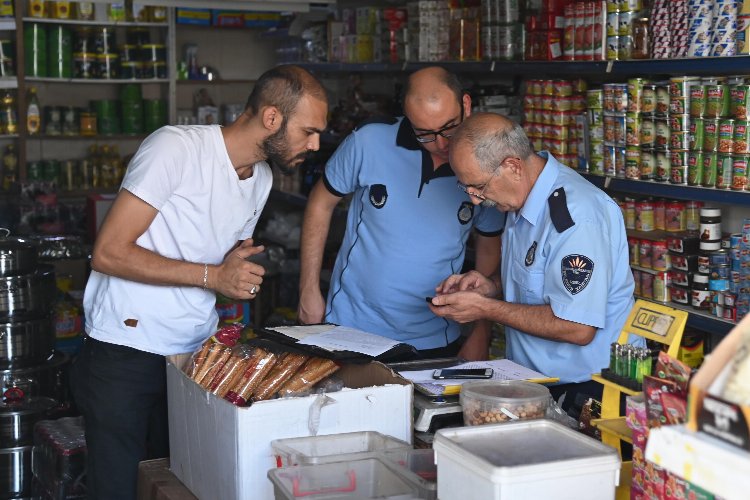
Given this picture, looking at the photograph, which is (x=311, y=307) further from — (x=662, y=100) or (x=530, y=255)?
(x=662, y=100)

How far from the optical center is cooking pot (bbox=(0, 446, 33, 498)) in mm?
4160

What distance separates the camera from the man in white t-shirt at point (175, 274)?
282 cm

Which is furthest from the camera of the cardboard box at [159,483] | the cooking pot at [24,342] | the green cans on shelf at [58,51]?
the green cans on shelf at [58,51]

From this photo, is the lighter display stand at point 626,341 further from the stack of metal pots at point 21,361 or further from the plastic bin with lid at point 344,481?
the stack of metal pots at point 21,361

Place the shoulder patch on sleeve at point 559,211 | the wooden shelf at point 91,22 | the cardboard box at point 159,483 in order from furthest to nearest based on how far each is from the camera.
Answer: the wooden shelf at point 91,22, the shoulder patch on sleeve at point 559,211, the cardboard box at point 159,483

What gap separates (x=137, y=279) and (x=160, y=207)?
0.70 ft

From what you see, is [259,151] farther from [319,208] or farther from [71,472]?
[71,472]

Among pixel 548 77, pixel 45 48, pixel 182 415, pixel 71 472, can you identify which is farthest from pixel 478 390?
pixel 45 48

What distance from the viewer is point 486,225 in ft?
11.6

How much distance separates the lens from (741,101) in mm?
3516

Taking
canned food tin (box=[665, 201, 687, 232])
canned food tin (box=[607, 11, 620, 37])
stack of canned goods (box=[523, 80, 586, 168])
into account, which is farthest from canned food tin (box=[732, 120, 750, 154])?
stack of canned goods (box=[523, 80, 586, 168])

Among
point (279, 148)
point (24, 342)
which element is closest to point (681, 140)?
point (279, 148)

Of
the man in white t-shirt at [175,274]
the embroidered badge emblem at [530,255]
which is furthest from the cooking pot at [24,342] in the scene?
the embroidered badge emblem at [530,255]

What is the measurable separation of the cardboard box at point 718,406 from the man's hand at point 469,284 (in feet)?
5.35
